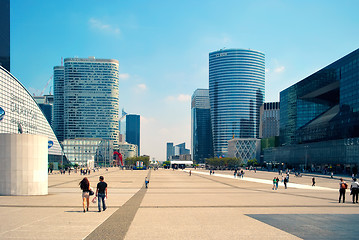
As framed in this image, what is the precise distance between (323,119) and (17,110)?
348 feet

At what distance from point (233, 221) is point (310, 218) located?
3.81m

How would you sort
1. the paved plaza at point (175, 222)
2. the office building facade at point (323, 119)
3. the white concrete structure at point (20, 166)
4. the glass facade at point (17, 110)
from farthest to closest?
1. the glass facade at point (17, 110)
2. the office building facade at point (323, 119)
3. the white concrete structure at point (20, 166)
4. the paved plaza at point (175, 222)

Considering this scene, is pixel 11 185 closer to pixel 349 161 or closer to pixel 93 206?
pixel 93 206

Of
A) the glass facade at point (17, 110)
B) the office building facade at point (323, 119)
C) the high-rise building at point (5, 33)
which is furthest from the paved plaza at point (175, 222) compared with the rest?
the high-rise building at point (5, 33)

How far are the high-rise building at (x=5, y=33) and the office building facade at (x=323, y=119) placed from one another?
143549 mm

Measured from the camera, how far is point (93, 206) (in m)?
18.0

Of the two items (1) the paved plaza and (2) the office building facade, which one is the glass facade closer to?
(1) the paved plaza

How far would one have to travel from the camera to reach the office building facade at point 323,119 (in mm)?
87812

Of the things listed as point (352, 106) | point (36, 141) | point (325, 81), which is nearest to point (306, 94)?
point (325, 81)

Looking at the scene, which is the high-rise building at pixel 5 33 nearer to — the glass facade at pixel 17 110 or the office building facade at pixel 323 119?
the glass facade at pixel 17 110

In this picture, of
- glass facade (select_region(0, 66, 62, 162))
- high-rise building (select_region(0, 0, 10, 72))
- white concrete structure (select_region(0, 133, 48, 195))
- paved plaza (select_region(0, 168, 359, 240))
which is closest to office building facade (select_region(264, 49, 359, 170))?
paved plaza (select_region(0, 168, 359, 240))

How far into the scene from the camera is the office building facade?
87812 millimetres

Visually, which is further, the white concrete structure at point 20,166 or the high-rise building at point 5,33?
the high-rise building at point 5,33

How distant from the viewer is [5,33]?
16375 centimetres
